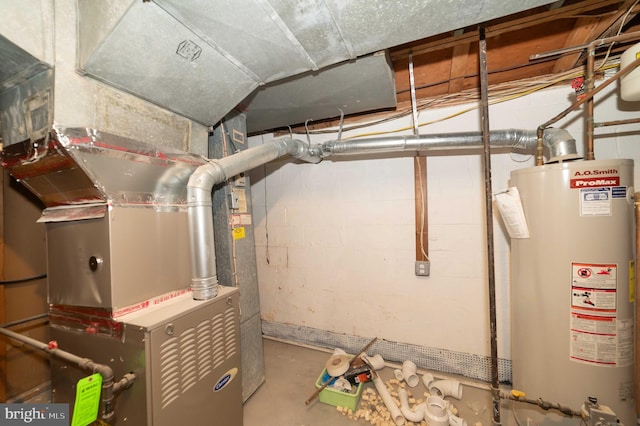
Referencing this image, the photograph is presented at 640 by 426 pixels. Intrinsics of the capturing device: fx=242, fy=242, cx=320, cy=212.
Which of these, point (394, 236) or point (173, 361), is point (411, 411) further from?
point (173, 361)

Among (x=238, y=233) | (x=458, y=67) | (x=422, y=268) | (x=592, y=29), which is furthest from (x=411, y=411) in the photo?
(x=592, y=29)

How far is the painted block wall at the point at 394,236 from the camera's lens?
6.24ft

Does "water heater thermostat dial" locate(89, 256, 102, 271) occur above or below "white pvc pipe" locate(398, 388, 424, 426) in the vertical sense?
above

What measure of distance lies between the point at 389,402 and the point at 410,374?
349mm

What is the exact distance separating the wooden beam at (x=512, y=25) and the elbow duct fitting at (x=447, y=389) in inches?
90.5

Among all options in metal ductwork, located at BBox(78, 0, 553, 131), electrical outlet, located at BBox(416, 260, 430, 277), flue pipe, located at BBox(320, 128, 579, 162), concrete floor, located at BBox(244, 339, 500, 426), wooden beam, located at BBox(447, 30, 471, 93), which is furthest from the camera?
electrical outlet, located at BBox(416, 260, 430, 277)

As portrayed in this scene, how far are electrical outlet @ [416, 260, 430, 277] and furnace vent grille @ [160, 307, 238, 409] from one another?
1.54m

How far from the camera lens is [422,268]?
83.4 inches

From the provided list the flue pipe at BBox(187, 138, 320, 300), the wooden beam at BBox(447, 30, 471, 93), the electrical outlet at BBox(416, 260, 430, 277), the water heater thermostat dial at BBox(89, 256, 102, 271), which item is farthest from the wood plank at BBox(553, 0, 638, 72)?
the water heater thermostat dial at BBox(89, 256, 102, 271)

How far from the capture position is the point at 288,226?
269cm

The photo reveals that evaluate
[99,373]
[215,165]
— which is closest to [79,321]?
[99,373]

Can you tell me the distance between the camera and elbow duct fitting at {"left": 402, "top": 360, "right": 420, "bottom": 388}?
6.34ft

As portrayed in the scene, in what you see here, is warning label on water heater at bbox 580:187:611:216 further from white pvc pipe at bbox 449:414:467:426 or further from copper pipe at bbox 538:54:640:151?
white pvc pipe at bbox 449:414:467:426

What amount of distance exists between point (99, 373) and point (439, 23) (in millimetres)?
2096
